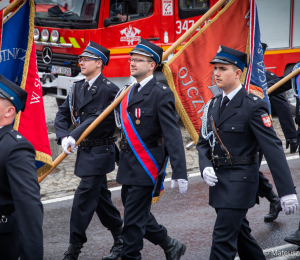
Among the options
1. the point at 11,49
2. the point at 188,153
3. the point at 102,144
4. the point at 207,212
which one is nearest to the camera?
the point at 11,49

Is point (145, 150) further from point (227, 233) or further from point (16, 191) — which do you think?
point (16, 191)

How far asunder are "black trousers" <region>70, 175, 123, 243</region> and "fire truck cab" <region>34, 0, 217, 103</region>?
5.07 metres

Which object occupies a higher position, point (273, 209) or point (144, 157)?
point (144, 157)

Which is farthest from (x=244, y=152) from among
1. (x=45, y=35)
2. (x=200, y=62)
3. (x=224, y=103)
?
(x=45, y=35)

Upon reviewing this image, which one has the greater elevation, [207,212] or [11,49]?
[11,49]

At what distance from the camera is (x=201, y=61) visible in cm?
524

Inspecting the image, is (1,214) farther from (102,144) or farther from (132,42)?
(132,42)

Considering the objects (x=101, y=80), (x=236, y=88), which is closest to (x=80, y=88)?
(x=101, y=80)

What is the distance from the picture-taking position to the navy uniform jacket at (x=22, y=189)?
263cm

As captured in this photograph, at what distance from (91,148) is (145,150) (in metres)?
0.77

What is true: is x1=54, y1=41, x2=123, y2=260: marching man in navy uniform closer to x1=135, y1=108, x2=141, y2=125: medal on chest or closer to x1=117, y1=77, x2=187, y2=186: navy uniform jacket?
x1=117, y1=77, x2=187, y2=186: navy uniform jacket

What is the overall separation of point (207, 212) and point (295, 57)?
7.55m

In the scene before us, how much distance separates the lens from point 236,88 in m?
4.17

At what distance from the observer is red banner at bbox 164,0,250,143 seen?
202 inches
